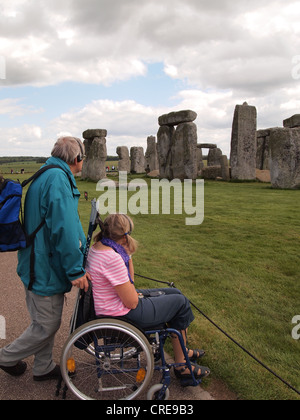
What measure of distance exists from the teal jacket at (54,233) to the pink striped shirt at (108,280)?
127mm

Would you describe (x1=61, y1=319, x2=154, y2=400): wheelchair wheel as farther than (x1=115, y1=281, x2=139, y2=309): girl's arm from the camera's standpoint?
No

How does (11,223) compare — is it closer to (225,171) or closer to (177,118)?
(177,118)

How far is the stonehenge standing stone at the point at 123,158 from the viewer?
25.8m

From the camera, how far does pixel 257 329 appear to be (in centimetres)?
352

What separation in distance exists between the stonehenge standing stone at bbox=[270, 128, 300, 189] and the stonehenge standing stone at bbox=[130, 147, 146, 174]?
14.3m

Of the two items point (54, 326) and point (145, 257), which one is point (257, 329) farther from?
point (145, 257)

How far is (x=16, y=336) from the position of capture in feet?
11.1

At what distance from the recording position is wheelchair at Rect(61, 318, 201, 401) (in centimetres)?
231

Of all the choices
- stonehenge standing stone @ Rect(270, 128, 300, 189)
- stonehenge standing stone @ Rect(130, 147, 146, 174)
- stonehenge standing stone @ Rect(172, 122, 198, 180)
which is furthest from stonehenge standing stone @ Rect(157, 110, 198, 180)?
stonehenge standing stone @ Rect(130, 147, 146, 174)

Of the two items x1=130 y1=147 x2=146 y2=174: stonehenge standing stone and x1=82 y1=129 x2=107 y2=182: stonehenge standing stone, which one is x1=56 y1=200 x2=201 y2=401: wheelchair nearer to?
x1=82 y1=129 x2=107 y2=182: stonehenge standing stone

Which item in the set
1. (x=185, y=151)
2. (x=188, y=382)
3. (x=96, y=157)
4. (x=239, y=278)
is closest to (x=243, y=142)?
(x=185, y=151)

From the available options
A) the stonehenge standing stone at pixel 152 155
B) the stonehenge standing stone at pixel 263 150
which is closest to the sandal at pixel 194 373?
the stonehenge standing stone at pixel 263 150
